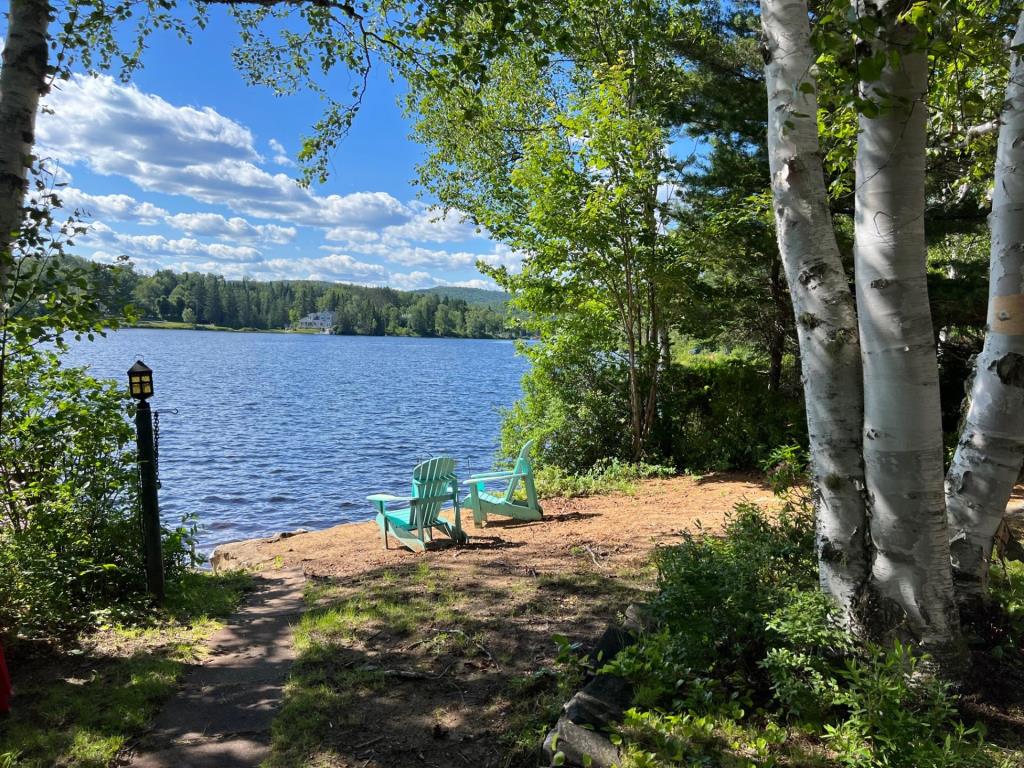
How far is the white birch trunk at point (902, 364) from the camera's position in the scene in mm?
2648

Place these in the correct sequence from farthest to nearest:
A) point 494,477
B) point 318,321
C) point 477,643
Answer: point 318,321 < point 494,477 < point 477,643

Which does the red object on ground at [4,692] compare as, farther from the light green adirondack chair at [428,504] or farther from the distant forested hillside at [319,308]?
the distant forested hillside at [319,308]

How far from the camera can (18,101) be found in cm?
366

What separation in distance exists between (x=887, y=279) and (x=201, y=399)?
33455mm

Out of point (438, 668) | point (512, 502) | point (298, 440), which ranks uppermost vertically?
point (438, 668)

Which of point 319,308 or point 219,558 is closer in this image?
point 219,558

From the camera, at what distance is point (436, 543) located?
776 cm

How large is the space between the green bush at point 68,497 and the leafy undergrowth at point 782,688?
418 centimetres

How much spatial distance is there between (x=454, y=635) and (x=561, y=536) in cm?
317

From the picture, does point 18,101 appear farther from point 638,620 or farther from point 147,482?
point 638,620

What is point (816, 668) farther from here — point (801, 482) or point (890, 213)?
point (801, 482)

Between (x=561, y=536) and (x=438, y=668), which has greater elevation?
(x=438, y=668)

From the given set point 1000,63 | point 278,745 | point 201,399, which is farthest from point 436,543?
point 201,399

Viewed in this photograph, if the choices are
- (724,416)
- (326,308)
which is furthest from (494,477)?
(326,308)
